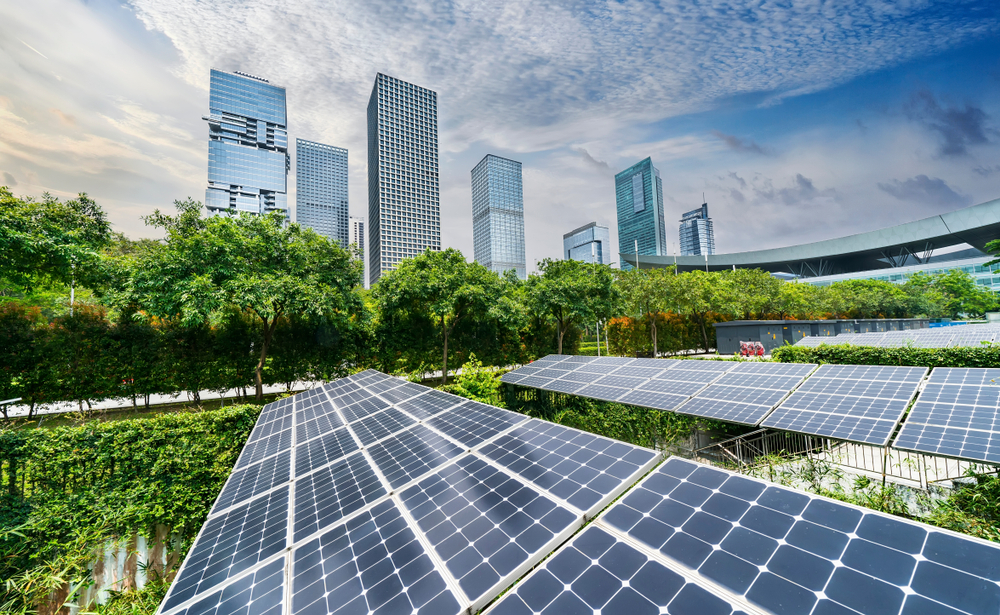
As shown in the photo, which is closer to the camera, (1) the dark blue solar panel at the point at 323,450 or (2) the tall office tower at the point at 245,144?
(1) the dark blue solar panel at the point at 323,450

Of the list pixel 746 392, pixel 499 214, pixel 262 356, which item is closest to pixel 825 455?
pixel 746 392

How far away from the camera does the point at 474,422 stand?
5.38m

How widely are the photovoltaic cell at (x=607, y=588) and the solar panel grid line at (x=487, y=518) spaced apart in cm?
8

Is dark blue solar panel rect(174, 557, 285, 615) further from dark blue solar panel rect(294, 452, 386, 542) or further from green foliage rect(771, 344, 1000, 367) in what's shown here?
green foliage rect(771, 344, 1000, 367)

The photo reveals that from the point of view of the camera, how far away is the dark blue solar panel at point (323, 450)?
200 inches

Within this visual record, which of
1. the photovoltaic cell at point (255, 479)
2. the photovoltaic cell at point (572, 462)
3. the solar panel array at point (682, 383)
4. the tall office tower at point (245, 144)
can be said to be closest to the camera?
the photovoltaic cell at point (572, 462)

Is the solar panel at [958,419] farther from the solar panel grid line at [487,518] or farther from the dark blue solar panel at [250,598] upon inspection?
the dark blue solar panel at [250,598]

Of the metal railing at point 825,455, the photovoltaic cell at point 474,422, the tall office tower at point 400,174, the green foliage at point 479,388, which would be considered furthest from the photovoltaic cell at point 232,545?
the tall office tower at point 400,174

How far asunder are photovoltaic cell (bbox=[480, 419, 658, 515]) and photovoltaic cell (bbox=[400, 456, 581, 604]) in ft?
0.64

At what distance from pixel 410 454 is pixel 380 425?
184 cm

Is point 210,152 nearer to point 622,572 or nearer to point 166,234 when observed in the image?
point 166,234

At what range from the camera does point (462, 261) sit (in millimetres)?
20438

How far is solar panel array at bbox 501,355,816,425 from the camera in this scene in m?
7.99

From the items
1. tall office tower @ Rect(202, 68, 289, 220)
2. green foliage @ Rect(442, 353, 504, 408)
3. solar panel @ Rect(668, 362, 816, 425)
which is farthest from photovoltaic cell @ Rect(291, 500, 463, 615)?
tall office tower @ Rect(202, 68, 289, 220)
